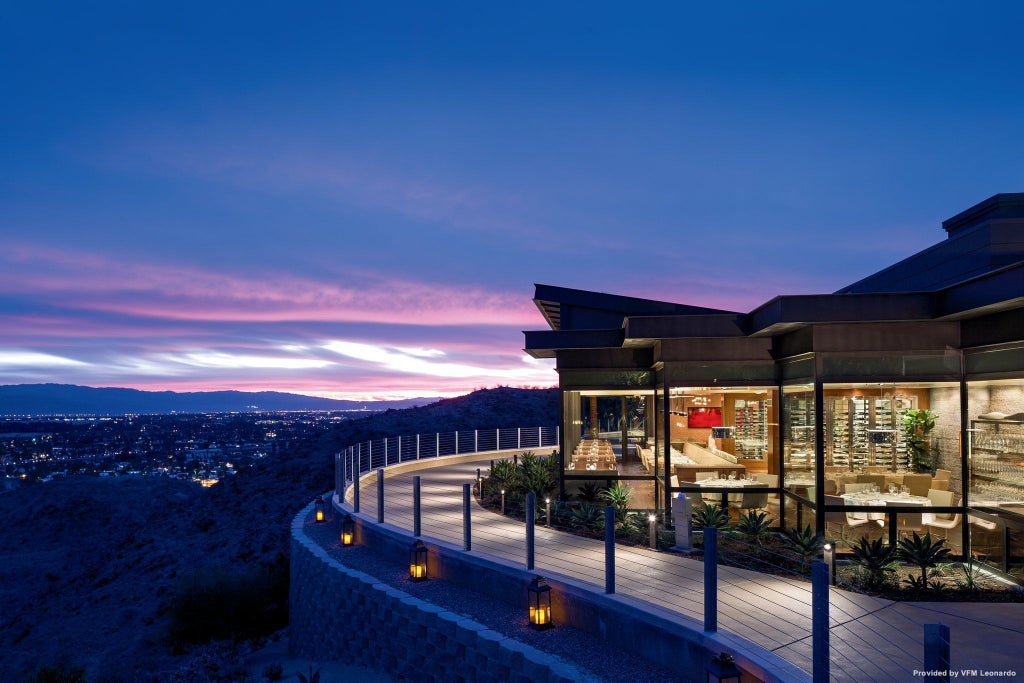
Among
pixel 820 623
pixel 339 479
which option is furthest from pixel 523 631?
pixel 339 479

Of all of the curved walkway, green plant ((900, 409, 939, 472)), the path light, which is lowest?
the curved walkway

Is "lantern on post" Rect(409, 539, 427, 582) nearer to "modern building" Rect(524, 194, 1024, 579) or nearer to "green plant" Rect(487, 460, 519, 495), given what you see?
"modern building" Rect(524, 194, 1024, 579)

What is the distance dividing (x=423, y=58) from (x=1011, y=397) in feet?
59.0

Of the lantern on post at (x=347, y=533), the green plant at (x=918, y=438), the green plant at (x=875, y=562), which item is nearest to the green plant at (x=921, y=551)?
the green plant at (x=875, y=562)

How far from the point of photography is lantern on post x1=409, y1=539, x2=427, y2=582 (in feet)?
30.9

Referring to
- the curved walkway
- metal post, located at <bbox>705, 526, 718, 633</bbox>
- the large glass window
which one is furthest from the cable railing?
metal post, located at <bbox>705, 526, 718, 633</bbox>

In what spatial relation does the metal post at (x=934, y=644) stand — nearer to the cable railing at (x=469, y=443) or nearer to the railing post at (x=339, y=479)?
the railing post at (x=339, y=479)

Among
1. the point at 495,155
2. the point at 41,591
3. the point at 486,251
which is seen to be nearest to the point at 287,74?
the point at 495,155

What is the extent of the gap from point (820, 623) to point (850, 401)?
18.9 ft

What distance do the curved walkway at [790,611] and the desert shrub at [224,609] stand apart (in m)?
6.29

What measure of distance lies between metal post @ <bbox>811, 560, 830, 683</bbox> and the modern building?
453cm

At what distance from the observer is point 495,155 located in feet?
89.5

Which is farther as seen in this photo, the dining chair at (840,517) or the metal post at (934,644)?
the dining chair at (840,517)

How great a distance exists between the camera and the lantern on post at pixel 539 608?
23.8 ft
